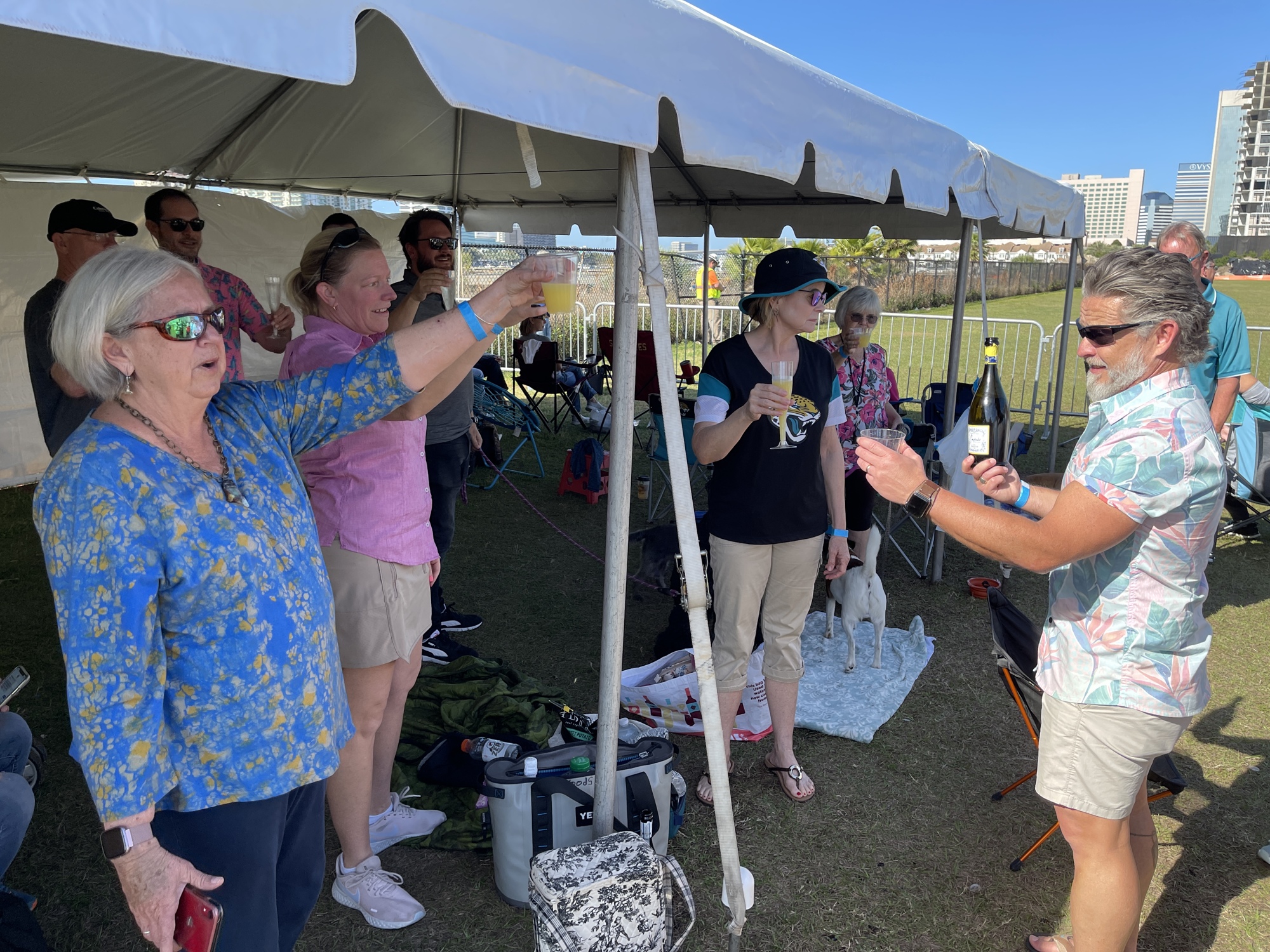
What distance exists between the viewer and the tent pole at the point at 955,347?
4.85 m

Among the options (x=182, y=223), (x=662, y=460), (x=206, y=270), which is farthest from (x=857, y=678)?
(x=182, y=223)

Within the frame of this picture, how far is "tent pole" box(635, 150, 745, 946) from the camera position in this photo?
201 centimetres

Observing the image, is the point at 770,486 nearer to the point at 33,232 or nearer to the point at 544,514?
the point at 544,514

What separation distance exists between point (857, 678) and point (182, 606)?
3.29 m

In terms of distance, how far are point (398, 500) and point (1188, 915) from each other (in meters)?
2.62

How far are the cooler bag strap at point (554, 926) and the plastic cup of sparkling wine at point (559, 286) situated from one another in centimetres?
145

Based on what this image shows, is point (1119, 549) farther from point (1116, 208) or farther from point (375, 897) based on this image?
point (1116, 208)

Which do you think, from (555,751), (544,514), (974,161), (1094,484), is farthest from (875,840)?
(544,514)

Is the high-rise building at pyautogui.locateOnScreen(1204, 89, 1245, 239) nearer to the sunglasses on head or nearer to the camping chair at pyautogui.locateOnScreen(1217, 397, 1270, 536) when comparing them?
the camping chair at pyautogui.locateOnScreen(1217, 397, 1270, 536)

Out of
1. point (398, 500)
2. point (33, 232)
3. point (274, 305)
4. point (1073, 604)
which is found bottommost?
point (1073, 604)

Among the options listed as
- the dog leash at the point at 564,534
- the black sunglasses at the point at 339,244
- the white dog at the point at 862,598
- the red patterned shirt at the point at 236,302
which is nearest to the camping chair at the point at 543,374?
the dog leash at the point at 564,534

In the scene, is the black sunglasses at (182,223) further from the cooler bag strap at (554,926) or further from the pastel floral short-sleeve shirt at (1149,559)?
the pastel floral short-sleeve shirt at (1149,559)

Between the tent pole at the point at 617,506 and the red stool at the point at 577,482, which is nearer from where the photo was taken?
the tent pole at the point at 617,506

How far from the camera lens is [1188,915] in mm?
2430
